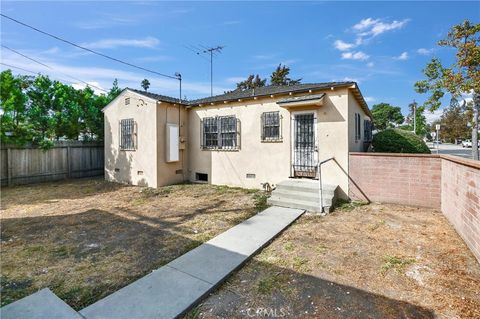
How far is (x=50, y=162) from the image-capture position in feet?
36.4

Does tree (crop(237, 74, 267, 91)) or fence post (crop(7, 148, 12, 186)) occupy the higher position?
tree (crop(237, 74, 267, 91))

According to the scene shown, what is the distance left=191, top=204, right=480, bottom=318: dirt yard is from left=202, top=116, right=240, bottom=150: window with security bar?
5.02 meters

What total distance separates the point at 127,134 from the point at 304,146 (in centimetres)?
772

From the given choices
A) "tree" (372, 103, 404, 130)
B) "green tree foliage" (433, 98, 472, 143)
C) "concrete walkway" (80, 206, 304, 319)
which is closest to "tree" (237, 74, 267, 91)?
"concrete walkway" (80, 206, 304, 319)

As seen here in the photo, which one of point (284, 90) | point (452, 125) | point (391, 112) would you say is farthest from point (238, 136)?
point (391, 112)

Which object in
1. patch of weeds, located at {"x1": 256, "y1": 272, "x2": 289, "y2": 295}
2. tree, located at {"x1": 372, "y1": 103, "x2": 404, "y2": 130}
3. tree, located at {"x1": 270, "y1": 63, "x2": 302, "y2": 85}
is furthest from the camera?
tree, located at {"x1": 372, "y1": 103, "x2": 404, "y2": 130}

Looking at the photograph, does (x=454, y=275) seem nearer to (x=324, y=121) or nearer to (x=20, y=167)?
(x=324, y=121)

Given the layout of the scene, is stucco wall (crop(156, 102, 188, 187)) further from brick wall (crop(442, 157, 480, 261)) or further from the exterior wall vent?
brick wall (crop(442, 157, 480, 261))

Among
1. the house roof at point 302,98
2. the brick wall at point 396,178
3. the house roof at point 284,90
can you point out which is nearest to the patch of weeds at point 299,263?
the brick wall at point 396,178

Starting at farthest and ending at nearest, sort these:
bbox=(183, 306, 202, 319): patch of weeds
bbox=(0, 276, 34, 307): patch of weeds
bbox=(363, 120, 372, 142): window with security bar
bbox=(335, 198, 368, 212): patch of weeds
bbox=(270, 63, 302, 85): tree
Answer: bbox=(270, 63, 302, 85): tree → bbox=(363, 120, 372, 142): window with security bar → bbox=(335, 198, 368, 212): patch of weeds → bbox=(0, 276, 34, 307): patch of weeds → bbox=(183, 306, 202, 319): patch of weeds

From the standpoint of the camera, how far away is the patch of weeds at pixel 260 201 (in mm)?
6416

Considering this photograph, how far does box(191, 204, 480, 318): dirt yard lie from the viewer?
98.7 inches

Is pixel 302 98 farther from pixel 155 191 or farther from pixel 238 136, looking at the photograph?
pixel 155 191

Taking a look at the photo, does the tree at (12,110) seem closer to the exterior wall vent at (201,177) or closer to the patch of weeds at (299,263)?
the exterior wall vent at (201,177)
